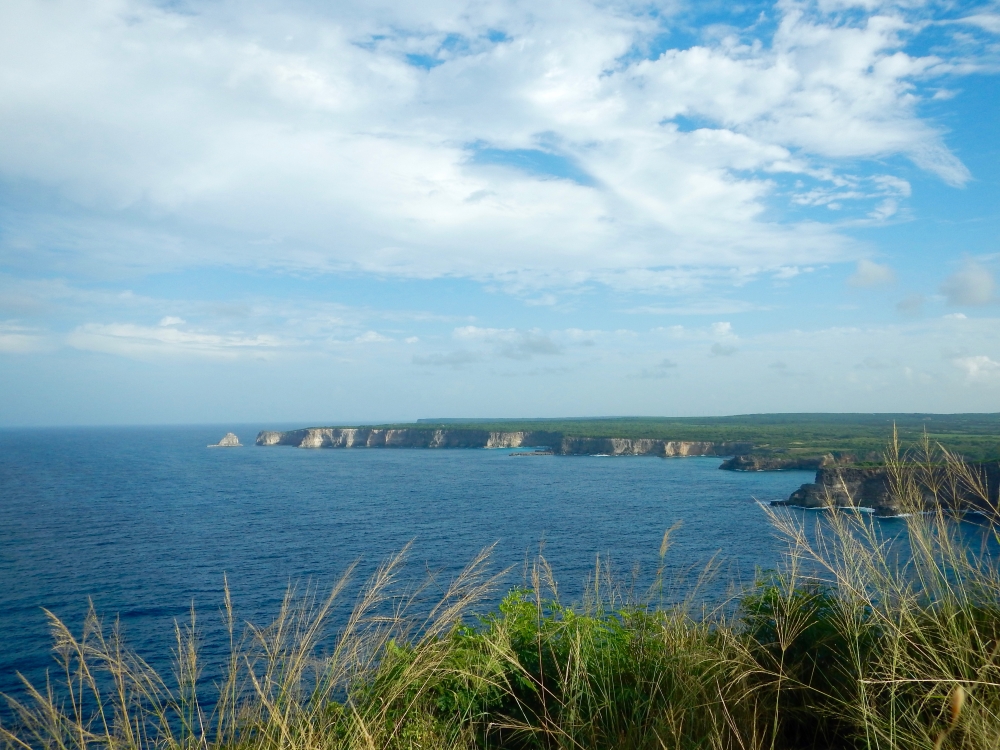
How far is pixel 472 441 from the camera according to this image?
137500 mm

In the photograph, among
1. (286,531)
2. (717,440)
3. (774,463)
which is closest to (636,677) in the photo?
(286,531)

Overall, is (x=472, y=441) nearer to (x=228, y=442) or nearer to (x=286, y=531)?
(x=228, y=442)

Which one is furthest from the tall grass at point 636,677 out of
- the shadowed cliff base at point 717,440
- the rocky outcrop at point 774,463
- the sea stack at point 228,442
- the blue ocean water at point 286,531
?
the sea stack at point 228,442

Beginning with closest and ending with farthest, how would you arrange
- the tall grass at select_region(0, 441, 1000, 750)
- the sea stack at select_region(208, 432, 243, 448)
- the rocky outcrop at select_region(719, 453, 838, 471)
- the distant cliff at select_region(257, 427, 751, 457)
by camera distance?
the tall grass at select_region(0, 441, 1000, 750), the rocky outcrop at select_region(719, 453, 838, 471), the distant cliff at select_region(257, 427, 751, 457), the sea stack at select_region(208, 432, 243, 448)

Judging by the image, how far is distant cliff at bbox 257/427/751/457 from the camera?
11269 cm

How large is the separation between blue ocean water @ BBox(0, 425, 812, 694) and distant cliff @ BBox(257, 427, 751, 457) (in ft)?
107

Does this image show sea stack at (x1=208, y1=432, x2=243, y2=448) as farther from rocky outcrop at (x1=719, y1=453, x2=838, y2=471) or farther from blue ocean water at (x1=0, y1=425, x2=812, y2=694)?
rocky outcrop at (x1=719, y1=453, x2=838, y2=471)

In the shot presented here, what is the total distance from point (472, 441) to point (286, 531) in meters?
97.4

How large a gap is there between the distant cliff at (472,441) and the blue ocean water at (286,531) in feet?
107

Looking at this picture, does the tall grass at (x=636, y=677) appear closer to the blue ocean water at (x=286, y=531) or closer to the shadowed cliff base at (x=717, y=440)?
the blue ocean water at (x=286, y=531)

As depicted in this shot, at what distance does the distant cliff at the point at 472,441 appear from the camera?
113 metres

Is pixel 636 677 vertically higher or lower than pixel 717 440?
higher

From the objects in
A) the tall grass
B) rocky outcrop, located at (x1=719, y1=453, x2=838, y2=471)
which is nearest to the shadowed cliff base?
rocky outcrop, located at (x1=719, y1=453, x2=838, y2=471)

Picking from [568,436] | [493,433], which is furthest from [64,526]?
[493,433]
